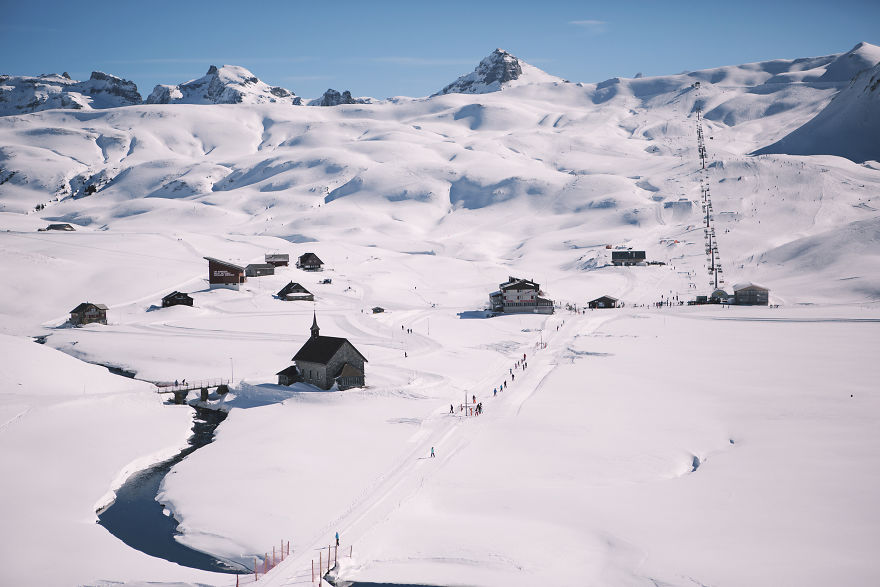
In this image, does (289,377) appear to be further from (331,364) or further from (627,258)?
(627,258)

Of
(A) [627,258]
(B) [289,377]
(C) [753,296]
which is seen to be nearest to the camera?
(B) [289,377]

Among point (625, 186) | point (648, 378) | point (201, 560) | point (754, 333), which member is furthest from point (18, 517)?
point (625, 186)

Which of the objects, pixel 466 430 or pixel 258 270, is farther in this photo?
pixel 258 270

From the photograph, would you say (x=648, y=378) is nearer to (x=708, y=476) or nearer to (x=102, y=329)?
(x=708, y=476)

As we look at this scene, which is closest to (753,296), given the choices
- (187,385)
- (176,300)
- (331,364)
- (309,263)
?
(331,364)

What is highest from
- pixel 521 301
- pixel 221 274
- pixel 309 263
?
pixel 309 263

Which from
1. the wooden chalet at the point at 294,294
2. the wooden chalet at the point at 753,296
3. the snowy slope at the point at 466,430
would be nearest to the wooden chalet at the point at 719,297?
the wooden chalet at the point at 753,296
